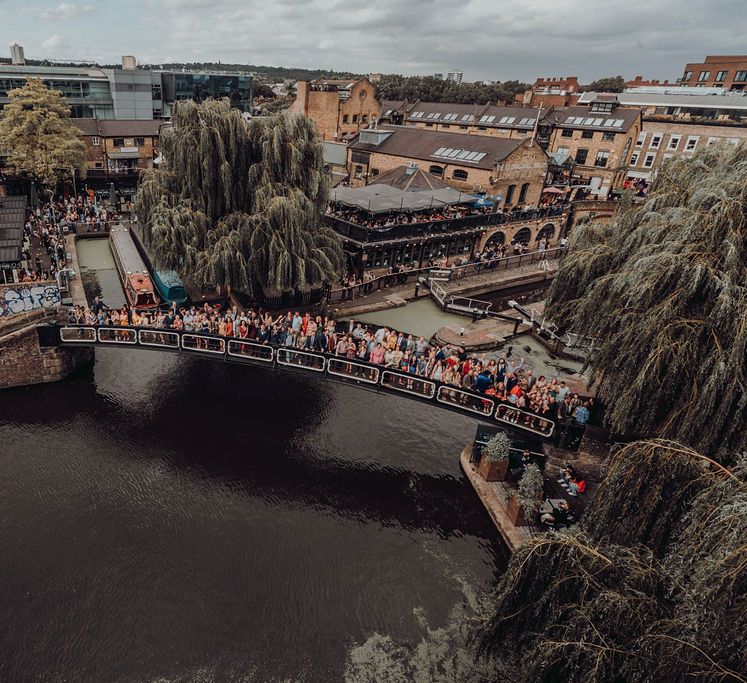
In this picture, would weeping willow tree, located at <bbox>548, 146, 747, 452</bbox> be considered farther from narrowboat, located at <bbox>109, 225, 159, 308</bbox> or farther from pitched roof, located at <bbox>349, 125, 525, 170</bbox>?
pitched roof, located at <bbox>349, 125, 525, 170</bbox>

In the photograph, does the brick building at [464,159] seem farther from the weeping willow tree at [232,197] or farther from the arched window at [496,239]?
the weeping willow tree at [232,197]

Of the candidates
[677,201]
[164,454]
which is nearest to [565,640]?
[677,201]

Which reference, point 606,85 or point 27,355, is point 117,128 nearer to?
point 27,355

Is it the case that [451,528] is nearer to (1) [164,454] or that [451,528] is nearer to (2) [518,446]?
(2) [518,446]

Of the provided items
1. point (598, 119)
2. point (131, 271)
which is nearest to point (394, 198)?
point (131, 271)

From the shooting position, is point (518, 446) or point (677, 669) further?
point (518, 446)

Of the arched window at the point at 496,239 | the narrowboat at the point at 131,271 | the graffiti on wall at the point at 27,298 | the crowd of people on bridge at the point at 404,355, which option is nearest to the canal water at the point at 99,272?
the narrowboat at the point at 131,271

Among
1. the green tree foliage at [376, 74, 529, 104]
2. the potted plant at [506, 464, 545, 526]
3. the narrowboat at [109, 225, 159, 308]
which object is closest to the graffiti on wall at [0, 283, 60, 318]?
the narrowboat at [109, 225, 159, 308]
